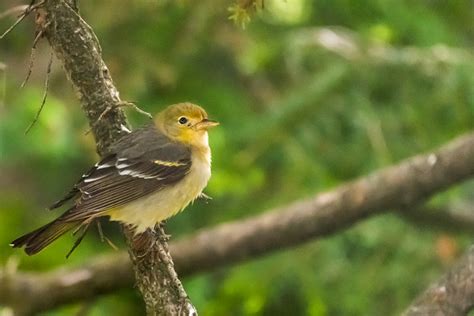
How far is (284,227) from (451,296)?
152 cm

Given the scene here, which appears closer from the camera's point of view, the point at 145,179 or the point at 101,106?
the point at 101,106

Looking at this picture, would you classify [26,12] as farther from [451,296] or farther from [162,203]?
[451,296]

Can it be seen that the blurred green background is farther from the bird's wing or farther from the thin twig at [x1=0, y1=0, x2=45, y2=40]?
the thin twig at [x1=0, y1=0, x2=45, y2=40]

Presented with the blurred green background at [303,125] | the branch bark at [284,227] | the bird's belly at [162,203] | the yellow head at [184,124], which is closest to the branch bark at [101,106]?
the bird's belly at [162,203]

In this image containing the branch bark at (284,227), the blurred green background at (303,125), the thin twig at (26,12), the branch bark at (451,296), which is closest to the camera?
the thin twig at (26,12)

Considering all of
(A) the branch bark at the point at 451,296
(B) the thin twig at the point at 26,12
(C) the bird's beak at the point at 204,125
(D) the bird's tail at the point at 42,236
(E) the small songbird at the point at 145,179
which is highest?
(B) the thin twig at the point at 26,12

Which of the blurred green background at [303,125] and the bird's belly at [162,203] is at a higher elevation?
the blurred green background at [303,125]

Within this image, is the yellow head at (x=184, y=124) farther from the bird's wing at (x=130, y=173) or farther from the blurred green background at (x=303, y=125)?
the blurred green background at (x=303, y=125)

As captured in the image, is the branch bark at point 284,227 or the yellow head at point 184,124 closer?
the yellow head at point 184,124

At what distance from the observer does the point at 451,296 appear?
4.18 metres

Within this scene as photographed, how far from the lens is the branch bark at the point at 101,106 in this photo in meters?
3.64

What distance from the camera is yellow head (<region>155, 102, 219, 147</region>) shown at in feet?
15.0

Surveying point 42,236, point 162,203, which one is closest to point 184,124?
point 162,203

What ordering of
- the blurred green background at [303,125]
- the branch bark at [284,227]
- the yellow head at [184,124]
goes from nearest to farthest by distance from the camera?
the yellow head at [184,124], the branch bark at [284,227], the blurred green background at [303,125]
